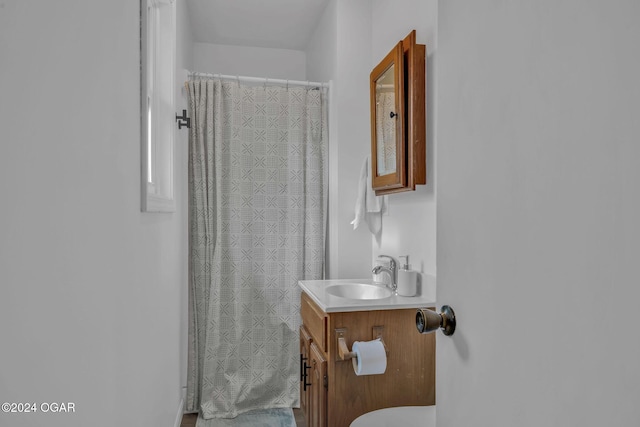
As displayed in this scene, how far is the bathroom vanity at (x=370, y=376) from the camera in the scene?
1.61 metres

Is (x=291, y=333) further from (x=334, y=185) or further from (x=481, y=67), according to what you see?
(x=481, y=67)

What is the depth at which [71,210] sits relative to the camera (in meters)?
0.69

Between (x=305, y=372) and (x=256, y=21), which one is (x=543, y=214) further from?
(x=256, y=21)

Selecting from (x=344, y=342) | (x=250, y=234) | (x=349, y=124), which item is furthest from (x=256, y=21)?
(x=344, y=342)

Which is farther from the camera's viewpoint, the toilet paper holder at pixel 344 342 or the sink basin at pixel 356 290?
the sink basin at pixel 356 290

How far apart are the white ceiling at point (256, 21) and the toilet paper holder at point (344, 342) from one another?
2.13 meters

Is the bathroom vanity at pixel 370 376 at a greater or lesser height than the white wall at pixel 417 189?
lesser

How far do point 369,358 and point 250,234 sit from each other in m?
1.30

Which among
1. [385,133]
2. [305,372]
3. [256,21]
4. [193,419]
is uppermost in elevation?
[256,21]

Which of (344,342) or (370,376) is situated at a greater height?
(344,342)

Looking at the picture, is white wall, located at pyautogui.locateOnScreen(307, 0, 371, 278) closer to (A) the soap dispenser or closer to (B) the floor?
(A) the soap dispenser

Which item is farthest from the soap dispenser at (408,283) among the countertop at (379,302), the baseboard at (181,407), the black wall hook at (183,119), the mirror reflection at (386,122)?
the baseboard at (181,407)

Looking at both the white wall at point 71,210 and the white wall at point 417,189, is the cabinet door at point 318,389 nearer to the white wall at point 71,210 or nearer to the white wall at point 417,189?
the white wall at point 417,189

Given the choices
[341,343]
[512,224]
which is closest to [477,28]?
[512,224]
